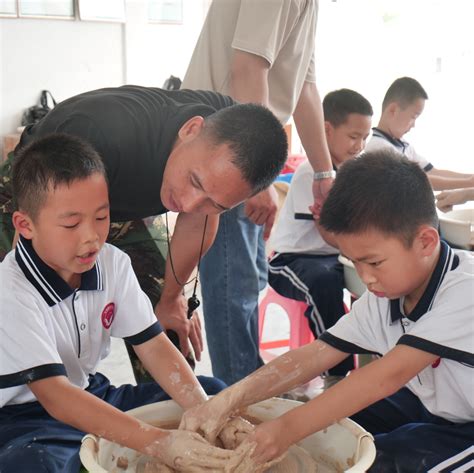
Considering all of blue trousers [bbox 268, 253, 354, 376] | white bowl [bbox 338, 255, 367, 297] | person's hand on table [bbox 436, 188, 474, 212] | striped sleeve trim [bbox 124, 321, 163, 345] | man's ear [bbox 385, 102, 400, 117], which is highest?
man's ear [bbox 385, 102, 400, 117]

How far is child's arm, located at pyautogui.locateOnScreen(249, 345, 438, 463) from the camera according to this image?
115 centimetres

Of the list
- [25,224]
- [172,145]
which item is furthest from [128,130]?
[25,224]

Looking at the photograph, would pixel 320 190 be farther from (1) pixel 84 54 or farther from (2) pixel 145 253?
(1) pixel 84 54

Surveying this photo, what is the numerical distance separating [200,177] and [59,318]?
372mm

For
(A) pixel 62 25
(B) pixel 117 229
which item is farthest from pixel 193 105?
(A) pixel 62 25

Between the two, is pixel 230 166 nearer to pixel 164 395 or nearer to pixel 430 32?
pixel 164 395

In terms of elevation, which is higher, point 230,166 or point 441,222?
point 230,166

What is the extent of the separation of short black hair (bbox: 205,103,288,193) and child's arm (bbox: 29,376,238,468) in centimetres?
50

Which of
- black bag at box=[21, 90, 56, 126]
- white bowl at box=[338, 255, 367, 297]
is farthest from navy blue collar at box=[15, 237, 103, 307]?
black bag at box=[21, 90, 56, 126]

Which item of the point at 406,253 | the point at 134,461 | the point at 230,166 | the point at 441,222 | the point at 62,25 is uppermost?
the point at 62,25

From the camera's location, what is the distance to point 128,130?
143 cm

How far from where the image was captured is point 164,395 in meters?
1.40

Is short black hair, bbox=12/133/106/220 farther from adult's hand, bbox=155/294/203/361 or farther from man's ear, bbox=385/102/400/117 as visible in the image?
man's ear, bbox=385/102/400/117

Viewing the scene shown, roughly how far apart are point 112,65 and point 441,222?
135 inches
